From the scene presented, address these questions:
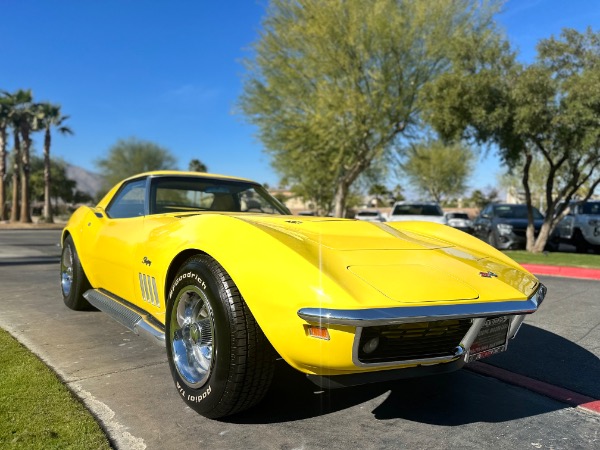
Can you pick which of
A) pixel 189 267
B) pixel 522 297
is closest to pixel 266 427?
pixel 189 267

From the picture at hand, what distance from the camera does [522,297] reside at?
2553mm

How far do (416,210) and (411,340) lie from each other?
1515cm

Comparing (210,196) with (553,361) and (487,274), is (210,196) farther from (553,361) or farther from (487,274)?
(553,361)

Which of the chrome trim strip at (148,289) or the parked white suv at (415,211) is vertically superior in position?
the parked white suv at (415,211)

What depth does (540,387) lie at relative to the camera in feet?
10.6

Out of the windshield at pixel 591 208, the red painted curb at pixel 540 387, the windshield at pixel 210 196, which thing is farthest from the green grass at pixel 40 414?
the windshield at pixel 591 208

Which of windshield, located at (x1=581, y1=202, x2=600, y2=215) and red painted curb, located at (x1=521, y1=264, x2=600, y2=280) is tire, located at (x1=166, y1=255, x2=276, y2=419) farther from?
windshield, located at (x1=581, y1=202, x2=600, y2=215)

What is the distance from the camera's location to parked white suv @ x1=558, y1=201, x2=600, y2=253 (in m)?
14.1

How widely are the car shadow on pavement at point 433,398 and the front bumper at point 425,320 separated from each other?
1.91ft

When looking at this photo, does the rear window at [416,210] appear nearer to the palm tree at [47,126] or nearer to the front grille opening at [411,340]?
the front grille opening at [411,340]

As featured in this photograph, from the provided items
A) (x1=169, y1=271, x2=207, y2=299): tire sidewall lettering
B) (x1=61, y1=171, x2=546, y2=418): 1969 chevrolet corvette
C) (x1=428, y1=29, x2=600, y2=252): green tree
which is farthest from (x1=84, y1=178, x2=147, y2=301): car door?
(x1=428, y1=29, x2=600, y2=252): green tree

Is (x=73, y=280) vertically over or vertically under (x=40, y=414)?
over

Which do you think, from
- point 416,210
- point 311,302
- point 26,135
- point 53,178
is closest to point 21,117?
point 26,135

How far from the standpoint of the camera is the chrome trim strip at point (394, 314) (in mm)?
2049
